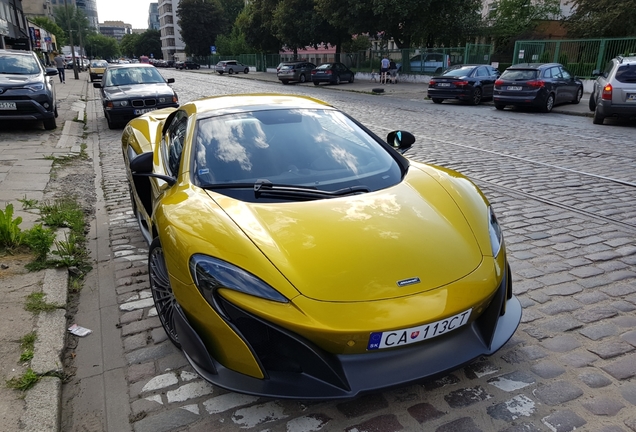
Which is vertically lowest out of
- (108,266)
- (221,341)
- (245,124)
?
(108,266)

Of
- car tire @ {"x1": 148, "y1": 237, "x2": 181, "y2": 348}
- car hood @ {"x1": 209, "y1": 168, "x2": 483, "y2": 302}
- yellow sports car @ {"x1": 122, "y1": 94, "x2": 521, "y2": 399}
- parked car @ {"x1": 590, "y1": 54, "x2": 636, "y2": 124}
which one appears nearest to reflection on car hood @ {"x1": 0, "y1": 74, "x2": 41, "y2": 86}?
yellow sports car @ {"x1": 122, "y1": 94, "x2": 521, "y2": 399}

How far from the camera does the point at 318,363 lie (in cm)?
212

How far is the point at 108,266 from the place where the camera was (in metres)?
4.43

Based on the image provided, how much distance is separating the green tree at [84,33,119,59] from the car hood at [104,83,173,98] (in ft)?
417

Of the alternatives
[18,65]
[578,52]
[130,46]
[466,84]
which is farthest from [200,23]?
[18,65]

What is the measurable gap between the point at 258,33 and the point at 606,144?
5206 centimetres

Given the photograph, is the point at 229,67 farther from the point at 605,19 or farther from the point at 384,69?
the point at 605,19

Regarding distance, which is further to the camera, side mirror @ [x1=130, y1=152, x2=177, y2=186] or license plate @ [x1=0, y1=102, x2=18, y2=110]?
license plate @ [x1=0, y1=102, x2=18, y2=110]

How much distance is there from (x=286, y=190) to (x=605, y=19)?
3180cm

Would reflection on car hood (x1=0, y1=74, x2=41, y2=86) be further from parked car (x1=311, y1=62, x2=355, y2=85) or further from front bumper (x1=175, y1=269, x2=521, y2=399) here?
parked car (x1=311, y1=62, x2=355, y2=85)

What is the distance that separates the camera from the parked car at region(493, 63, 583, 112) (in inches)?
632

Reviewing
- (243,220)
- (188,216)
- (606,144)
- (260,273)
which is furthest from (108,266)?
(606,144)

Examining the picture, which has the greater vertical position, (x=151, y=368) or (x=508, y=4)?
(x=508, y=4)

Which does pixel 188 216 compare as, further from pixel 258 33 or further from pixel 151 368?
pixel 258 33
